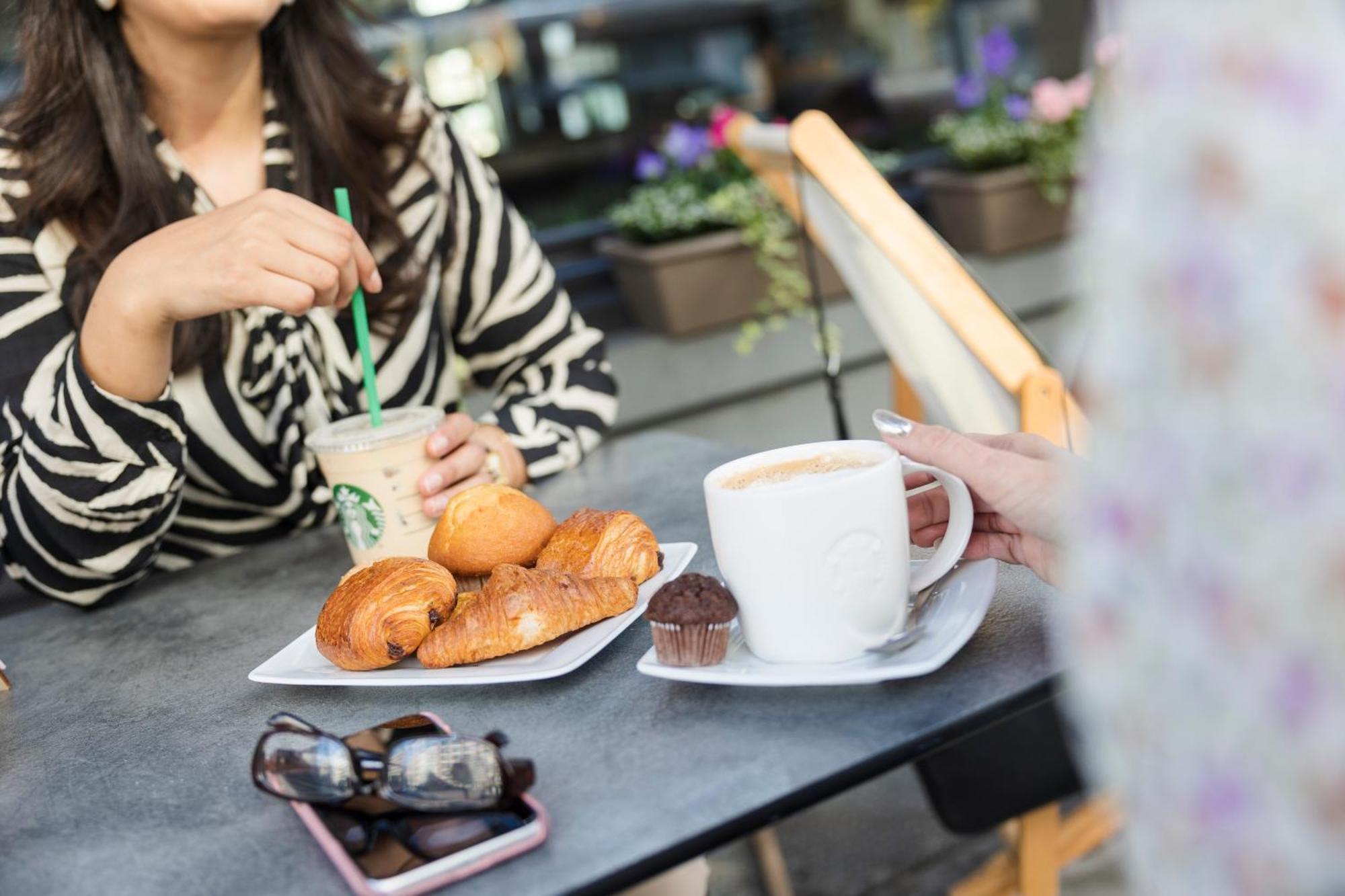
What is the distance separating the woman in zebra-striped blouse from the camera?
1.05m

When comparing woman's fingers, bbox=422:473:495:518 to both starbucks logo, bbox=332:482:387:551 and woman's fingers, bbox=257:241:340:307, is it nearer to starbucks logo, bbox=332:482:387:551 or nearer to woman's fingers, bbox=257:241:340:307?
starbucks logo, bbox=332:482:387:551

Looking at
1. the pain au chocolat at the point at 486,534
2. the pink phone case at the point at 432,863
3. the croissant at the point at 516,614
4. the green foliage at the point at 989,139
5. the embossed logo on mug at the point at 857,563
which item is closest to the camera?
the pink phone case at the point at 432,863

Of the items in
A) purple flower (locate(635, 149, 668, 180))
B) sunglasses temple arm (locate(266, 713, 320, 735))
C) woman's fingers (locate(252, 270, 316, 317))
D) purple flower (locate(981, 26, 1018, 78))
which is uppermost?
woman's fingers (locate(252, 270, 316, 317))

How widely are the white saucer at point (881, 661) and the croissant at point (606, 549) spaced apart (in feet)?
0.38

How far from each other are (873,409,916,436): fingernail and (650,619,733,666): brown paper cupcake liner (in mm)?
151

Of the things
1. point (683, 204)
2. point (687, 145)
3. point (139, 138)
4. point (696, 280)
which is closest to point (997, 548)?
point (139, 138)

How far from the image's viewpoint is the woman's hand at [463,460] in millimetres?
1040

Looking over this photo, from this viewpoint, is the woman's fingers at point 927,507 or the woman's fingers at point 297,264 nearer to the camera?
the woman's fingers at point 927,507

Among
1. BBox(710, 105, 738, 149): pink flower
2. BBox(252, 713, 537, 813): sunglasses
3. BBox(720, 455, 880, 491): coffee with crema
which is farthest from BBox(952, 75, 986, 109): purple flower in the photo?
BBox(252, 713, 537, 813): sunglasses

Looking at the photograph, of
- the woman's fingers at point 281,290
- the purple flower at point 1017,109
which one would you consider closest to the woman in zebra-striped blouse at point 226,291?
the woman's fingers at point 281,290

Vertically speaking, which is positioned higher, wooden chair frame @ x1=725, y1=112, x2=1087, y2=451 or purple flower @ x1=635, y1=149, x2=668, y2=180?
wooden chair frame @ x1=725, y1=112, x2=1087, y2=451

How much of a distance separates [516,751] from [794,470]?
8.8 inches

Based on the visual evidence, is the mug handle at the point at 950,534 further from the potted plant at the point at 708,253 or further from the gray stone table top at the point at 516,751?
the potted plant at the point at 708,253

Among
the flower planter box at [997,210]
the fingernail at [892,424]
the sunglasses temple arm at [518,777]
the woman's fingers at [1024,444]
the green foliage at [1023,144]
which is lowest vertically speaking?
the flower planter box at [997,210]
